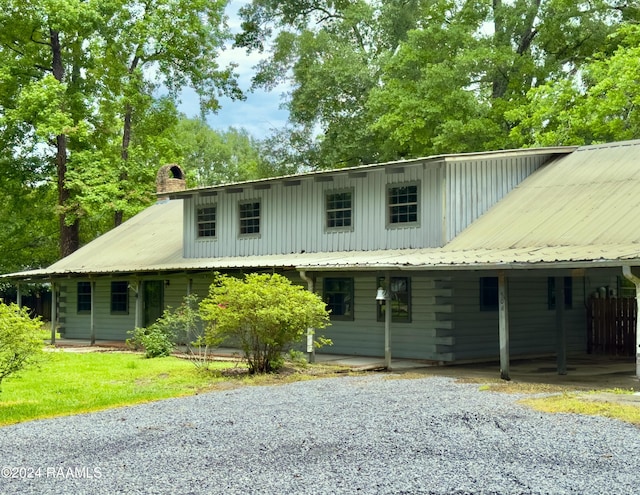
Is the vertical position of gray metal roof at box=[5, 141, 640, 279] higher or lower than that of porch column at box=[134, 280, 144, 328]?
higher

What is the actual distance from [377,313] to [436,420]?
32.3 ft

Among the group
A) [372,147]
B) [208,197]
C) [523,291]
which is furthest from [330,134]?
[523,291]

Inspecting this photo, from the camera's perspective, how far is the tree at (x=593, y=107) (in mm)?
27078

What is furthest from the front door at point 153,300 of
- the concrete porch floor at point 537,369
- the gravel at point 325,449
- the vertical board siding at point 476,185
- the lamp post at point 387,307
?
the gravel at point 325,449

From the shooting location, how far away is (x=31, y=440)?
388 inches

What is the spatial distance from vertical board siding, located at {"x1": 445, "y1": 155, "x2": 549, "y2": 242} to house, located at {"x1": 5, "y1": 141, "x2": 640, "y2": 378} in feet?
0.11

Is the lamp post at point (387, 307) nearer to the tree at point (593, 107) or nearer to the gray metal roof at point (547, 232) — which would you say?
the gray metal roof at point (547, 232)

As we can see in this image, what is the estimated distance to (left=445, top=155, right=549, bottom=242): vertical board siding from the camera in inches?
774

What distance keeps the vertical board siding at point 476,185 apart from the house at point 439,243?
0.03 metres

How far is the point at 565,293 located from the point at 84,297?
55.2ft

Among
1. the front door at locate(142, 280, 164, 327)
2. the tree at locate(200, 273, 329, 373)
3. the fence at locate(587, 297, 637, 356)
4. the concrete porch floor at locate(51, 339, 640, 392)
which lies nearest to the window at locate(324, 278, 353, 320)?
the concrete porch floor at locate(51, 339, 640, 392)

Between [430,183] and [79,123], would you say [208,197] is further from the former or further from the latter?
[79,123]

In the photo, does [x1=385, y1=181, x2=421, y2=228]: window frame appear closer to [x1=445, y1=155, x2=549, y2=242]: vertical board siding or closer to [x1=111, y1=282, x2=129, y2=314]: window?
[x1=445, y1=155, x2=549, y2=242]: vertical board siding

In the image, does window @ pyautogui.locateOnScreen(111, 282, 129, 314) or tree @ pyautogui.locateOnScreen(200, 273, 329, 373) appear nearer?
tree @ pyautogui.locateOnScreen(200, 273, 329, 373)
